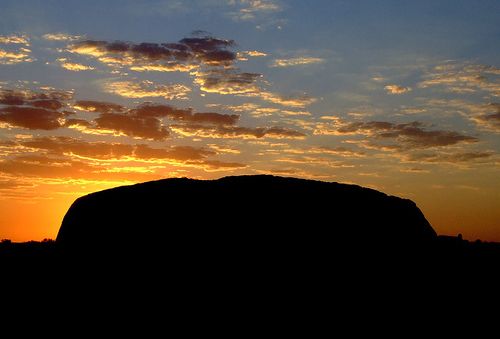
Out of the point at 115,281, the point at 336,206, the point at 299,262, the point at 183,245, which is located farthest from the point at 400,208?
the point at 115,281

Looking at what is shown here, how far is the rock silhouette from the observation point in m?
8.84

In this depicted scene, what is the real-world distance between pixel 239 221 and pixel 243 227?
0.36ft

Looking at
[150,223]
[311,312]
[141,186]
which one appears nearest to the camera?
[311,312]

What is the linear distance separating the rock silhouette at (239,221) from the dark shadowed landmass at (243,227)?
2cm

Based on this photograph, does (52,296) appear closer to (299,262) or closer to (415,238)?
(299,262)

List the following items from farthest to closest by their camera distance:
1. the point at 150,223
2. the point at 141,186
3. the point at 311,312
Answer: the point at 141,186 < the point at 150,223 < the point at 311,312

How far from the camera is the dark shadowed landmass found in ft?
28.8

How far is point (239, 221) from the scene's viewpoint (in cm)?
894

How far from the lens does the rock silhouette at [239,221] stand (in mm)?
8836

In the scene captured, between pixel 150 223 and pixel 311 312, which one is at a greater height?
pixel 150 223

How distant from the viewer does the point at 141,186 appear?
385 inches

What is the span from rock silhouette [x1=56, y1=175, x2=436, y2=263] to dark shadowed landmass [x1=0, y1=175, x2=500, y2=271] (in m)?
0.02

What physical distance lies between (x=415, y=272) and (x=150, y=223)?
13.5 ft

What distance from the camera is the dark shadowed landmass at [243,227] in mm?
8789
